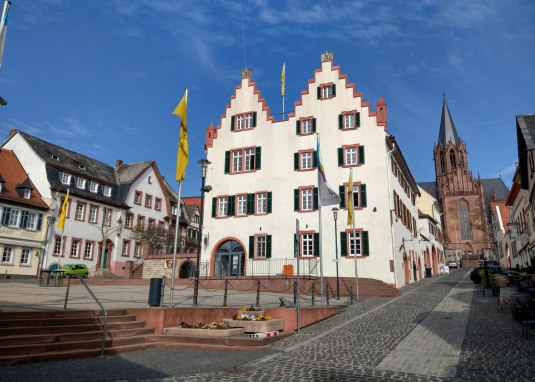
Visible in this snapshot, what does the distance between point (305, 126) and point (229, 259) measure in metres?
12.0

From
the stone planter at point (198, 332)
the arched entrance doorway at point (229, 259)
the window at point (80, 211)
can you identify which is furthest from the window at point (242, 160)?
the stone planter at point (198, 332)

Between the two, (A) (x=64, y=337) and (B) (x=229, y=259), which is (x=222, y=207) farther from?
(A) (x=64, y=337)

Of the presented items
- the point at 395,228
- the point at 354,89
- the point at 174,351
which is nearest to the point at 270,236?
the point at 395,228

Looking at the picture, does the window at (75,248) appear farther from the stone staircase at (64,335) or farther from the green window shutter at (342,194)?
the stone staircase at (64,335)

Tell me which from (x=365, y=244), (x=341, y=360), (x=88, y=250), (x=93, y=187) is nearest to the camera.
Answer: (x=341, y=360)

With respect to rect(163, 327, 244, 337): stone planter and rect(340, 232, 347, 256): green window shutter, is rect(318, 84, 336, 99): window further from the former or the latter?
rect(163, 327, 244, 337): stone planter

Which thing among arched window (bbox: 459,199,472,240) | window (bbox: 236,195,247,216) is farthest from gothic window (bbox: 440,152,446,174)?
window (bbox: 236,195,247,216)

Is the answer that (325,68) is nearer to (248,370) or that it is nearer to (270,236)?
(270,236)

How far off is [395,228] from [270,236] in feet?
29.7

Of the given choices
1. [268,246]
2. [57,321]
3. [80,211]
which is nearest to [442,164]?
[268,246]

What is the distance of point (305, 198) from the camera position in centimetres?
3206

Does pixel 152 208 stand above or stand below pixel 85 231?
above

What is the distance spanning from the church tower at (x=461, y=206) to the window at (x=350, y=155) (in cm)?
7350

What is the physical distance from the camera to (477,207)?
319ft
